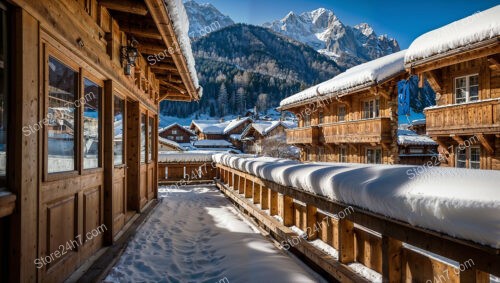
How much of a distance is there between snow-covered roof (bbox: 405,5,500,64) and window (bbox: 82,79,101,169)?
11974mm

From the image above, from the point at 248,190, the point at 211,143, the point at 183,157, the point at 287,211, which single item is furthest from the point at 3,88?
the point at 211,143

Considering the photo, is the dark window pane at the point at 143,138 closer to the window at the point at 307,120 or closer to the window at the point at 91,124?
the window at the point at 91,124

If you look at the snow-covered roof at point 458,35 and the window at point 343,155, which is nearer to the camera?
the snow-covered roof at point 458,35

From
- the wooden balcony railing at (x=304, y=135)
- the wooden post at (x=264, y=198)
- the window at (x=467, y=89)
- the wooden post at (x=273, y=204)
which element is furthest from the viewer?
the wooden balcony railing at (x=304, y=135)

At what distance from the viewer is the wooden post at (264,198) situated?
646 centimetres

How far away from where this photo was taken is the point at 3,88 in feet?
7.93

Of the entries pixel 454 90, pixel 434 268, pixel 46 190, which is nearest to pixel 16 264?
pixel 46 190

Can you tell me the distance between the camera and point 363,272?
3273mm

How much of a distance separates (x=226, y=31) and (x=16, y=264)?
495 feet

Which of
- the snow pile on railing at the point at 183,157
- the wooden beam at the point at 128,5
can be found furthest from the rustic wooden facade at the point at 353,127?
A: the wooden beam at the point at 128,5

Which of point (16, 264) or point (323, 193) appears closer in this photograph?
point (16, 264)

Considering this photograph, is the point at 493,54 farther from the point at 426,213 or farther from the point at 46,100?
the point at 46,100

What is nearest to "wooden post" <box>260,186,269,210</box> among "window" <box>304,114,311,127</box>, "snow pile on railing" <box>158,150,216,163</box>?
"snow pile on railing" <box>158,150,216,163</box>

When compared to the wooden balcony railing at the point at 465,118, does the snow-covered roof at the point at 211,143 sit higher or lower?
lower
